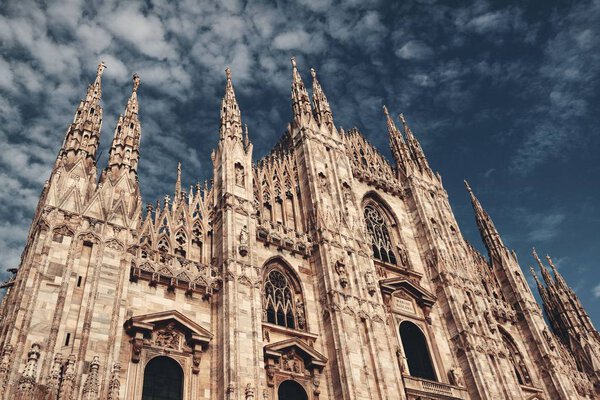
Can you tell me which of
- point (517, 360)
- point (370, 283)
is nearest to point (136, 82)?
point (370, 283)

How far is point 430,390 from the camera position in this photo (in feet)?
71.1

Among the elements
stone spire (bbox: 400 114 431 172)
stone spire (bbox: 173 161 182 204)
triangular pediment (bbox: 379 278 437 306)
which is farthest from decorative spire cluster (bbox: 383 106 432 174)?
stone spire (bbox: 173 161 182 204)

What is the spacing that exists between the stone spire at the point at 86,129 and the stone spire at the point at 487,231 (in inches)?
893

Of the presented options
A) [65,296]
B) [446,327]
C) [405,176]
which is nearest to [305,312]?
[446,327]

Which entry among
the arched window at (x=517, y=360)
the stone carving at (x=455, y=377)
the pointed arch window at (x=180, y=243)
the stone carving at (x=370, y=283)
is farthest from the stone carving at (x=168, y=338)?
the arched window at (x=517, y=360)

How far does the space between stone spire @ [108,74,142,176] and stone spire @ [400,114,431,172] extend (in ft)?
56.1

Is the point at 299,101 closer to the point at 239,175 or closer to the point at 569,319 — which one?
the point at 239,175

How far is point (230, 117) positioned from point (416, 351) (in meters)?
12.7

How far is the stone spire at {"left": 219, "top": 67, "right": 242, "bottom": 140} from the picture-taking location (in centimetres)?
2489

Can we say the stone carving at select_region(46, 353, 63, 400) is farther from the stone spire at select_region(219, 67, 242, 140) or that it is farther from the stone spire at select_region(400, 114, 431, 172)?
the stone spire at select_region(400, 114, 431, 172)

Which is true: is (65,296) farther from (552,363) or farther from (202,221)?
(552,363)

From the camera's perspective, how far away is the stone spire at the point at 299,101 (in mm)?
29064

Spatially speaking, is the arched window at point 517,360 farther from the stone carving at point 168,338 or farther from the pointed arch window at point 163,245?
the pointed arch window at point 163,245

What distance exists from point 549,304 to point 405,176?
12.0m
